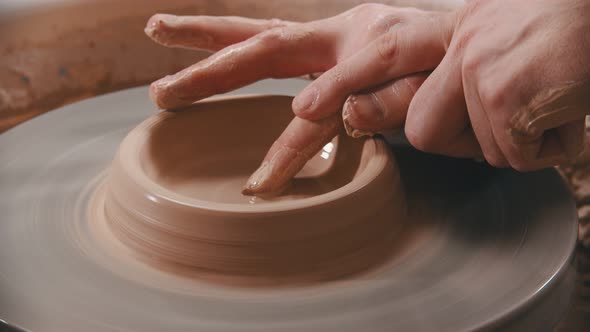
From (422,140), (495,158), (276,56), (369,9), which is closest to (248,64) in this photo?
(276,56)

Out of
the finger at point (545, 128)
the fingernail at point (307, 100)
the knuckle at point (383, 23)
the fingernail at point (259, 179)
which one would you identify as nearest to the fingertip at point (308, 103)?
the fingernail at point (307, 100)

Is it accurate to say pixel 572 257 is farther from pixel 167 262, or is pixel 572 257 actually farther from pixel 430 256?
pixel 167 262

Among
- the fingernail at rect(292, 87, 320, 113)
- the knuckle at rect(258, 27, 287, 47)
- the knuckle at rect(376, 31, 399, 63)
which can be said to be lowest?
the fingernail at rect(292, 87, 320, 113)

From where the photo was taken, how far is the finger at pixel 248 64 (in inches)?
50.2

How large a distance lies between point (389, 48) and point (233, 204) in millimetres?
389

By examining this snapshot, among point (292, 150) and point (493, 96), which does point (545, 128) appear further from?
point (292, 150)

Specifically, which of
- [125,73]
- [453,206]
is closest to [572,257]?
[453,206]

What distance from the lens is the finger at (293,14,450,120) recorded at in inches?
43.6

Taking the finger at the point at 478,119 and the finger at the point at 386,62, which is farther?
the finger at the point at 386,62

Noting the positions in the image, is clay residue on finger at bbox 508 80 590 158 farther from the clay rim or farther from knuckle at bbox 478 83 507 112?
the clay rim

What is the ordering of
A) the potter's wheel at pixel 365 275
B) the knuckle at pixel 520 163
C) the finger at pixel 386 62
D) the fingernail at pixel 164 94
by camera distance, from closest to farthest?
the potter's wheel at pixel 365 275 → the knuckle at pixel 520 163 → the finger at pixel 386 62 → the fingernail at pixel 164 94

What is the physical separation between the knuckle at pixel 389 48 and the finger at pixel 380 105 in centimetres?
5

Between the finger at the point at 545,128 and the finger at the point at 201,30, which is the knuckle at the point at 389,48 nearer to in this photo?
the finger at the point at 545,128

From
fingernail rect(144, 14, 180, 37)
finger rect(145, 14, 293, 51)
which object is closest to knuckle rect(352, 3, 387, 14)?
finger rect(145, 14, 293, 51)
